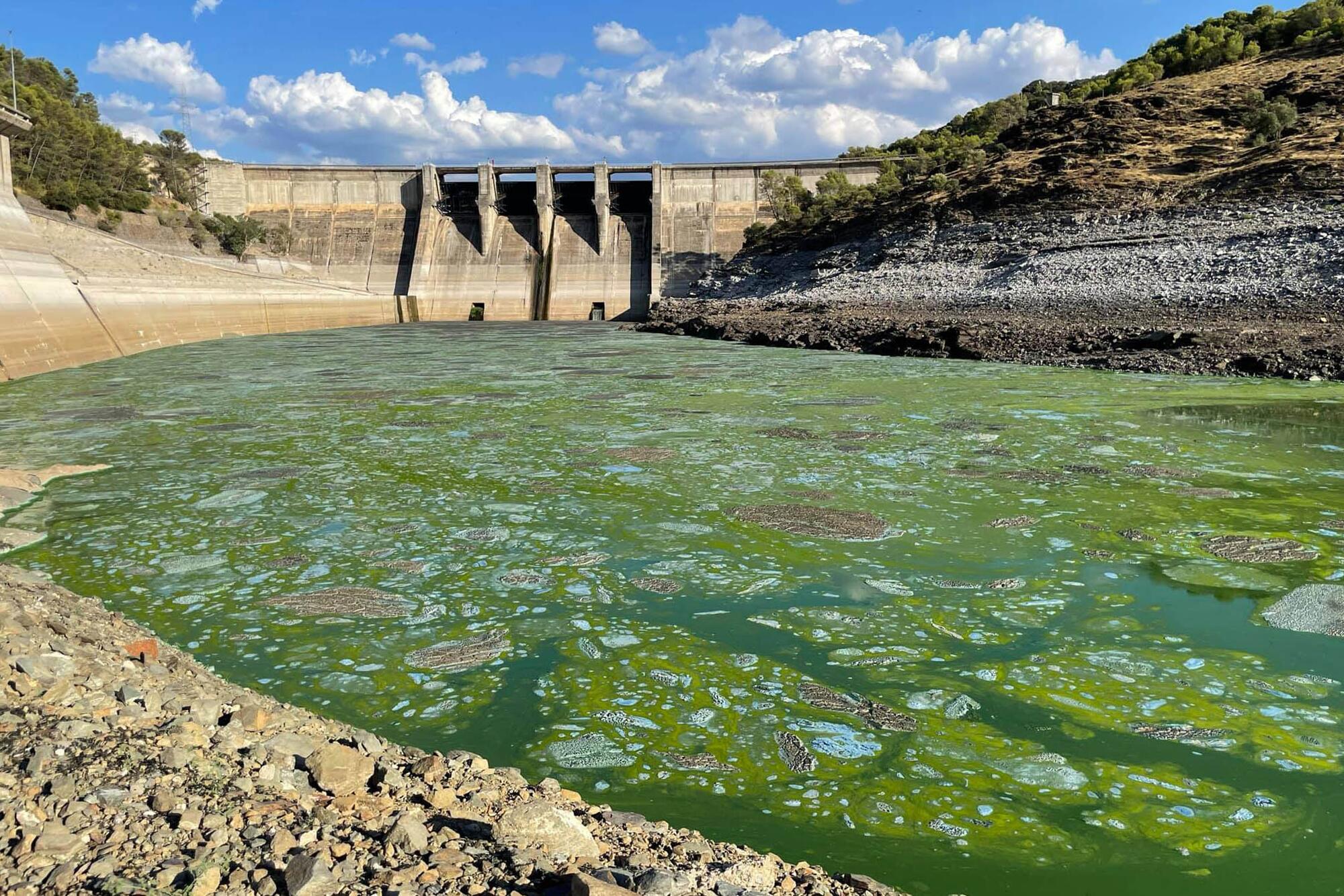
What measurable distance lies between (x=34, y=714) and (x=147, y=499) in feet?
14.4

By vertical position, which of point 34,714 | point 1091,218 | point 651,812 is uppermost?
point 1091,218

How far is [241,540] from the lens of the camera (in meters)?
5.51

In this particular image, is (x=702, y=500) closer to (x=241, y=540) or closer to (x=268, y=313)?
(x=241, y=540)

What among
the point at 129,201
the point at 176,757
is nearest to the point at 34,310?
the point at 176,757

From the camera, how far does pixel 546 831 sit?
2223mm

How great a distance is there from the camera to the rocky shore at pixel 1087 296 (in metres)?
15.5

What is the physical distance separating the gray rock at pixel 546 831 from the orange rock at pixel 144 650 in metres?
1.86

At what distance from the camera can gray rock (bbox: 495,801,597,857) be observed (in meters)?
2.17

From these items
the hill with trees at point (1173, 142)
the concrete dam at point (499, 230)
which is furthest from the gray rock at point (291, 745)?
the concrete dam at point (499, 230)

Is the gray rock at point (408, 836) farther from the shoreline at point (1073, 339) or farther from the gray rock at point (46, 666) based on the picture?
the shoreline at point (1073, 339)

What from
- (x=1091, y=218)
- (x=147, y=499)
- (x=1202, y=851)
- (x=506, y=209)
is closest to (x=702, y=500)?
(x=147, y=499)

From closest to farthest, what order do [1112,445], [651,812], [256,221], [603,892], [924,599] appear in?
[603,892]
[651,812]
[924,599]
[1112,445]
[256,221]

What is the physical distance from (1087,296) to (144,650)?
20149 mm

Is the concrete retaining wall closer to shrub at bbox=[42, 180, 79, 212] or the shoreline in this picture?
shrub at bbox=[42, 180, 79, 212]
